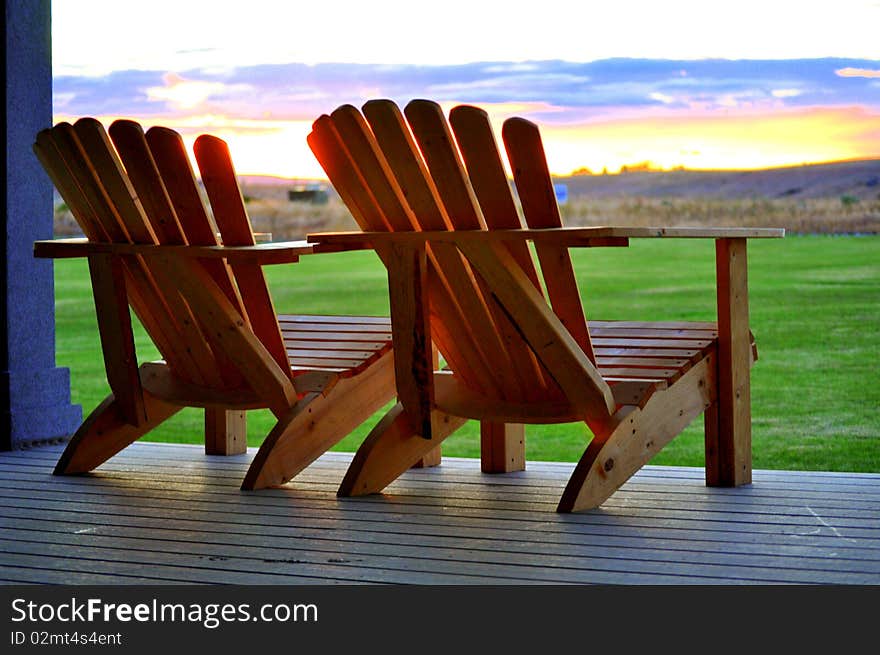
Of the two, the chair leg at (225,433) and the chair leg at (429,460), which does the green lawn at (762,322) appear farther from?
the chair leg at (225,433)

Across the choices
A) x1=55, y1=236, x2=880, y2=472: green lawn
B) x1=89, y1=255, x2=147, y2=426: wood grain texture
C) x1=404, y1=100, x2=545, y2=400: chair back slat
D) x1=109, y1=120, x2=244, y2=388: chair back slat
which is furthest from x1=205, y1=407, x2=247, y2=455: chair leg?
x1=55, y1=236, x2=880, y2=472: green lawn

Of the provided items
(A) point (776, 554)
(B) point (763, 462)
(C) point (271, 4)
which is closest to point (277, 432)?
(A) point (776, 554)

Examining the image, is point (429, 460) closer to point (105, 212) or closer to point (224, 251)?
point (224, 251)

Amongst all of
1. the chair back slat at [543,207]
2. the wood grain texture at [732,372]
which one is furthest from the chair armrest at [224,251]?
the wood grain texture at [732,372]

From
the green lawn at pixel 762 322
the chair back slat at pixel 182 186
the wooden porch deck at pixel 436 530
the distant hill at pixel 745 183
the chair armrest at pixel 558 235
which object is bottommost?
the green lawn at pixel 762 322

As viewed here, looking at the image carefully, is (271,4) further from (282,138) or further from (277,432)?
(277,432)

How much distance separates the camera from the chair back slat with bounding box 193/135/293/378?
3.40 meters

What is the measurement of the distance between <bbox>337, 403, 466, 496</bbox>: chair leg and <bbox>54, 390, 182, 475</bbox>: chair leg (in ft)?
2.18

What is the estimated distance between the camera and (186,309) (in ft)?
11.5

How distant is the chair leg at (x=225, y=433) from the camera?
4234 mm

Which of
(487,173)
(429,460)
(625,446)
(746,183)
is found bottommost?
(429,460)

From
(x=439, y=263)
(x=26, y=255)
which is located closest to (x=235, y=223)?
(x=439, y=263)

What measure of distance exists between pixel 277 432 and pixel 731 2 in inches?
310

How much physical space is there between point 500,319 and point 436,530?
1.78ft
